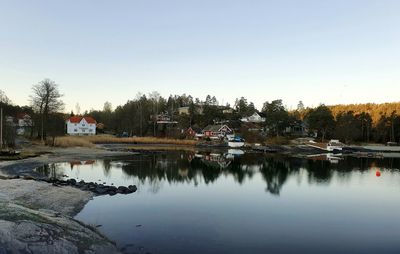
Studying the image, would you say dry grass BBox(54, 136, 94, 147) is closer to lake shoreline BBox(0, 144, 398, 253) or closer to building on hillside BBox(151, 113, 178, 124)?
lake shoreline BBox(0, 144, 398, 253)

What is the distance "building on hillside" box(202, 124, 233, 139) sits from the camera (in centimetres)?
12344

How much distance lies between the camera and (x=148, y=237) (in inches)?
707

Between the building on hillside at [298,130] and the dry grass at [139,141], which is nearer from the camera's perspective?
the dry grass at [139,141]

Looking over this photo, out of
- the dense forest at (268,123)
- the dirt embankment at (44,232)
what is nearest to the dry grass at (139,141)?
the dense forest at (268,123)

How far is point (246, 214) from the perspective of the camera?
2398 centimetres

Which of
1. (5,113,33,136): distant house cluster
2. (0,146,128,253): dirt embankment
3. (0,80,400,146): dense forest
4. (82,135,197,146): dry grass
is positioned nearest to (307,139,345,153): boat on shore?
(0,80,400,146): dense forest

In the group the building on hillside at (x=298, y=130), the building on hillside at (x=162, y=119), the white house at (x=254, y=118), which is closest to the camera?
the building on hillside at (x=298, y=130)

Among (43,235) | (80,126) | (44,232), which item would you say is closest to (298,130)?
(80,126)

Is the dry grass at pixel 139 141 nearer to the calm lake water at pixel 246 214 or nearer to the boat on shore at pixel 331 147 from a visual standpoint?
the boat on shore at pixel 331 147

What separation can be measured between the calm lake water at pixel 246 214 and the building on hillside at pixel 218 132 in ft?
259

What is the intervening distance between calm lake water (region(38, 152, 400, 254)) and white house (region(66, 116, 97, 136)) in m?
88.6

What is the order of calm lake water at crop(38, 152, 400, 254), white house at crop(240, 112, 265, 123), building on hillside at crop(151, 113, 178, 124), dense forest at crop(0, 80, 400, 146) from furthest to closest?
white house at crop(240, 112, 265, 123) < building on hillside at crop(151, 113, 178, 124) < dense forest at crop(0, 80, 400, 146) < calm lake water at crop(38, 152, 400, 254)

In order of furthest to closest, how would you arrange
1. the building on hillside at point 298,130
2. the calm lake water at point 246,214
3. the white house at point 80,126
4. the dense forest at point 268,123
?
the building on hillside at point 298,130, the white house at point 80,126, the dense forest at point 268,123, the calm lake water at point 246,214

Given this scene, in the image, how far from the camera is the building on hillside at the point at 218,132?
123438 mm
